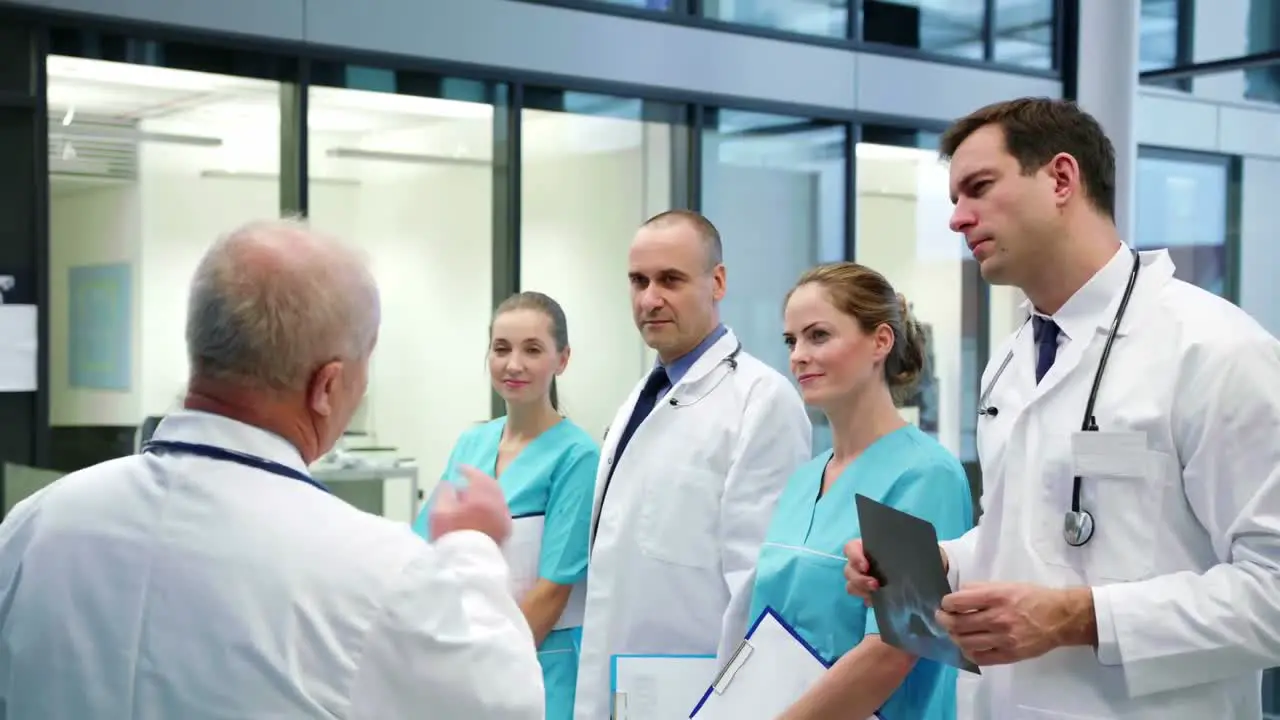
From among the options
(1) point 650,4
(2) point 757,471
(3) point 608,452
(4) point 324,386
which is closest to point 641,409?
(3) point 608,452

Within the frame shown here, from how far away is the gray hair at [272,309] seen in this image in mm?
1537

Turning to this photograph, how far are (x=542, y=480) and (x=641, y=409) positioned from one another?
31 centimetres

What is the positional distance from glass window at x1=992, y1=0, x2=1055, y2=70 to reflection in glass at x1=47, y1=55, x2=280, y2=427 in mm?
4465

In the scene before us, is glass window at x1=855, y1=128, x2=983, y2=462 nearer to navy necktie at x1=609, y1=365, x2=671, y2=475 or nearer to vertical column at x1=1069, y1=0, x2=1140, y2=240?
vertical column at x1=1069, y1=0, x2=1140, y2=240

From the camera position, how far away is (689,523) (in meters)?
2.99

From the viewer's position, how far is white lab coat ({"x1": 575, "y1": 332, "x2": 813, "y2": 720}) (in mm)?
2945

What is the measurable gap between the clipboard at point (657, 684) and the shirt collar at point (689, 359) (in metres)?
0.65

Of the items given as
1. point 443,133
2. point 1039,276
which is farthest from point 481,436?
point 443,133

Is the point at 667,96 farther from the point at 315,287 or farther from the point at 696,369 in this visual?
the point at 315,287

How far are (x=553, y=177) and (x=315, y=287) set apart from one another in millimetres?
5326

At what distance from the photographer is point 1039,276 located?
2.13 metres

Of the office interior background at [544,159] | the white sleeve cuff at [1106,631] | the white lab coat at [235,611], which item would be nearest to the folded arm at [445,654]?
the white lab coat at [235,611]

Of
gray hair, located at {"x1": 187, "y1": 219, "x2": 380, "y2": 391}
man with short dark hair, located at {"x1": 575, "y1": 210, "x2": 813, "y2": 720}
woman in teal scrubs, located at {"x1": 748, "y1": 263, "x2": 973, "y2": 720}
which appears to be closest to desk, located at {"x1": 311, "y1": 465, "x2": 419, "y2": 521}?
man with short dark hair, located at {"x1": 575, "y1": 210, "x2": 813, "y2": 720}

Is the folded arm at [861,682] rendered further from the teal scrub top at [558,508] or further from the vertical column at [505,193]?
the vertical column at [505,193]
